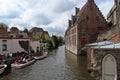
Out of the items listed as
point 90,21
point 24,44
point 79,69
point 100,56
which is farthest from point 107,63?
point 90,21

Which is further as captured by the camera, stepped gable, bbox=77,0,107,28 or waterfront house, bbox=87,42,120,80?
stepped gable, bbox=77,0,107,28

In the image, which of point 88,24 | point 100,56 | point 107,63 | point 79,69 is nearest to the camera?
point 107,63

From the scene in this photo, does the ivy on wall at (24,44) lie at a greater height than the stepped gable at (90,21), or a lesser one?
lesser

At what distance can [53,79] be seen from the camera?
18.4 metres

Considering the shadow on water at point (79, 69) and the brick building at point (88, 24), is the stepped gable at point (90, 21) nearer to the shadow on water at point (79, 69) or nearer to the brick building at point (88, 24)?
the brick building at point (88, 24)

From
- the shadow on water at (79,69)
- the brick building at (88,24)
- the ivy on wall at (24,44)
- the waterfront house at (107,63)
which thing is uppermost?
the brick building at (88,24)

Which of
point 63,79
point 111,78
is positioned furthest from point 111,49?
point 63,79

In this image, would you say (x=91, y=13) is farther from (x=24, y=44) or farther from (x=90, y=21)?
(x=24, y=44)

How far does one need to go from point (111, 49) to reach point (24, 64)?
15619 millimetres

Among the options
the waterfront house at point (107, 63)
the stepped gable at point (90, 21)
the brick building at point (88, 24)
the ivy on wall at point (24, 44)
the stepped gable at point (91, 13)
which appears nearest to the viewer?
the waterfront house at point (107, 63)

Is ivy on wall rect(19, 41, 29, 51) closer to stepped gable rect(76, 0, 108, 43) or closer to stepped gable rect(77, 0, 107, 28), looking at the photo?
stepped gable rect(76, 0, 108, 43)

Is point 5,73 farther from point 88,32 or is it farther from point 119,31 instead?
point 88,32

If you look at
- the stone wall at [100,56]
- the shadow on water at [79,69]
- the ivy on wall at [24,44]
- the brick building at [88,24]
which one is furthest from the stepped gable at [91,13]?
the stone wall at [100,56]

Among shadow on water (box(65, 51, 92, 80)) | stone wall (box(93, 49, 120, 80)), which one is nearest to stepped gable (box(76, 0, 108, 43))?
shadow on water (box(65, 51, 92, 80))
